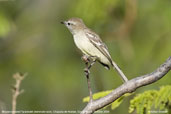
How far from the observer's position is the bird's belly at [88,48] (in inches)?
225

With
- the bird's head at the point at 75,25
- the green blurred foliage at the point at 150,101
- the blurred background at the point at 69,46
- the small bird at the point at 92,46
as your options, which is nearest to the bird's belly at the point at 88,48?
the small bird at the point at 92,46

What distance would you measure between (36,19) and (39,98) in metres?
2.37

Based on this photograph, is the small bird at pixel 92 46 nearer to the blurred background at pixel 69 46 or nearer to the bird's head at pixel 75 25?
the bird's head at pixel 75 25

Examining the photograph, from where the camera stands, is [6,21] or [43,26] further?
[43,26]

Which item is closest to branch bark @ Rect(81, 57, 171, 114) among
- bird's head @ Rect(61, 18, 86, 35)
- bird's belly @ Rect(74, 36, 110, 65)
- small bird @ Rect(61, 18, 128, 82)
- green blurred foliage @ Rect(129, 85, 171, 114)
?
green blurred foliage @ Rect(129, 85, 171, 114)

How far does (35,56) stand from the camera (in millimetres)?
10258

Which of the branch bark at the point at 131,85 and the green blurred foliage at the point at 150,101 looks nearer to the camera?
the branch bark at the point at 131,85

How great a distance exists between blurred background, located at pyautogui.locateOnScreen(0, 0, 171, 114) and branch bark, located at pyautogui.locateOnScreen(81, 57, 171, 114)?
2.96 metres

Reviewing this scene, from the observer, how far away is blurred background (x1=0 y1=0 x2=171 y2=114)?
732 centimetres

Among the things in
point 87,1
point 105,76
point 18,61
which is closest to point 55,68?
point 18,61

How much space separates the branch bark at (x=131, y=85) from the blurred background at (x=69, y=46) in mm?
2958

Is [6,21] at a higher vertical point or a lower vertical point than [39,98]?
higher

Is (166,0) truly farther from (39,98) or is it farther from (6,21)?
(39,98)

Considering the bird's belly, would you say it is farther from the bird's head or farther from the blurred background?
the blurred background
